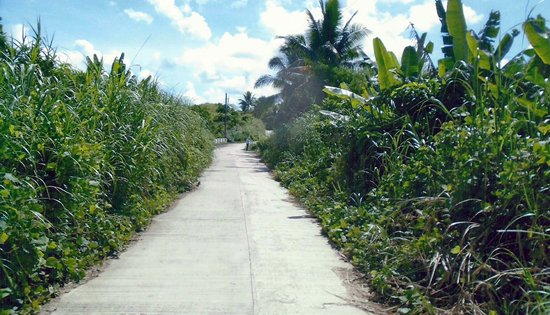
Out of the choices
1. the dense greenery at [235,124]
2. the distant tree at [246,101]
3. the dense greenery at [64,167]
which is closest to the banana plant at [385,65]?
the dense greenery at [64,167]

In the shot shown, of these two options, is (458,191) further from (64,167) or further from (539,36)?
(64,167)

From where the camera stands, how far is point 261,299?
5883mm

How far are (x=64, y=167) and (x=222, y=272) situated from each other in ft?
7.48

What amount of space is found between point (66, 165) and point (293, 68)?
1057 inches

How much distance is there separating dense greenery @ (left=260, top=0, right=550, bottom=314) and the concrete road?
570 millimetres

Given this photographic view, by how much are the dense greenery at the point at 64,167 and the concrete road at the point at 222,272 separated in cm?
38

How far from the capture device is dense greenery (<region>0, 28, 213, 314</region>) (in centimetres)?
511

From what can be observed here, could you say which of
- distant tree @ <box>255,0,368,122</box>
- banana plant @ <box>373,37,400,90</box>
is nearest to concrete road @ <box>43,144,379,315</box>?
banana plant @ <box>373,37,400,90</box>

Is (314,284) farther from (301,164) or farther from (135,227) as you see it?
(301,164)

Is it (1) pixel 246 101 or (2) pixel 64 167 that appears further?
(1) pixel 246 101

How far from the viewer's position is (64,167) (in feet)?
20.7

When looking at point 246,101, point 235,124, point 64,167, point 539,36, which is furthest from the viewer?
point 246,101

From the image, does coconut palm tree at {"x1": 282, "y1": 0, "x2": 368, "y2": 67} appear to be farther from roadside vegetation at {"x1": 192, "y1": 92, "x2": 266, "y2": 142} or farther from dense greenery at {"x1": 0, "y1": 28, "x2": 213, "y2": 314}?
roadside vegetation at {"x1": 192, "y1": 92, "x2": 266, "y2": 142}

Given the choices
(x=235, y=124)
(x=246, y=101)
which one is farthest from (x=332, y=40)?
(x=246, y=101)
